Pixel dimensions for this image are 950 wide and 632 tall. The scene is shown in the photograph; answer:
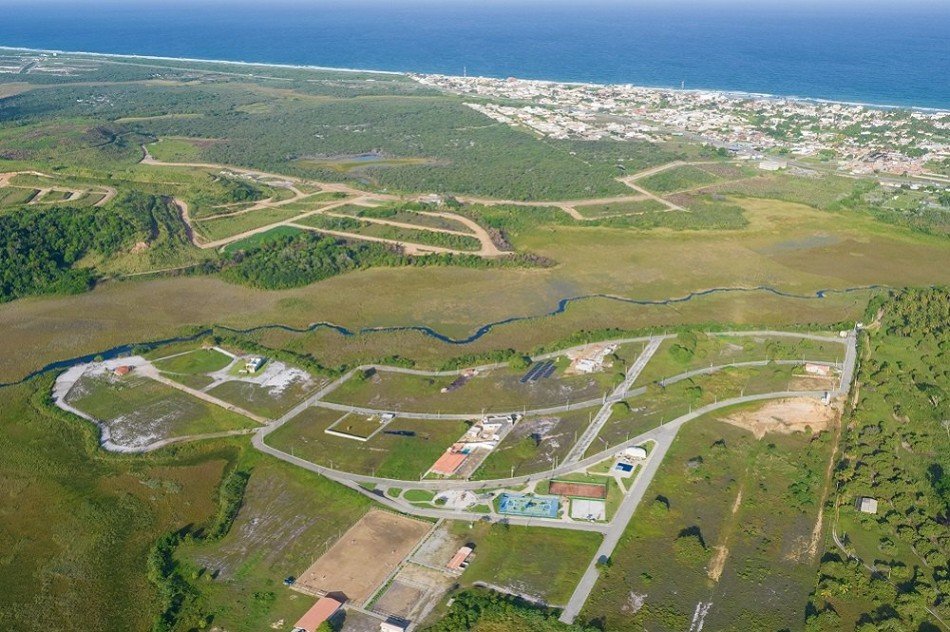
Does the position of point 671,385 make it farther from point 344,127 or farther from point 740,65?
point 740,65

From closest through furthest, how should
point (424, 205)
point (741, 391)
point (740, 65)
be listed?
point (741, 391)
point (424, 205)
point (740, 65)

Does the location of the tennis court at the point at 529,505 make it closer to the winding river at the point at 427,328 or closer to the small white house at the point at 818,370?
the winding river at the point at 427,328

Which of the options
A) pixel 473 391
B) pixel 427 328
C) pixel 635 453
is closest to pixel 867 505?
pixel 635 453

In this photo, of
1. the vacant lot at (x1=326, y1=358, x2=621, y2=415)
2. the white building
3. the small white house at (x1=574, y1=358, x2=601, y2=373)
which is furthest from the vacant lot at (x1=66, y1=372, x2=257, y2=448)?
the small white house at (x1=574, y1=358, x2=601, y2=373)

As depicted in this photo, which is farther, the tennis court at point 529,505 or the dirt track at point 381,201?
the dirt track at point 381,201

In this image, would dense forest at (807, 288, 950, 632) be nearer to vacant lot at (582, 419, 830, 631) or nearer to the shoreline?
vacant lot at (582, 419, 830, 631)

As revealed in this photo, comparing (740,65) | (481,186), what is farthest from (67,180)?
(740,65)

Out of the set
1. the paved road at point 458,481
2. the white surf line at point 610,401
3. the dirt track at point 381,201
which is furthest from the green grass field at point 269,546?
the dirt track at point 381,201
